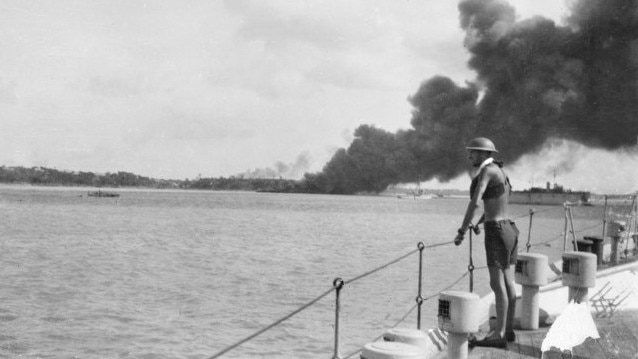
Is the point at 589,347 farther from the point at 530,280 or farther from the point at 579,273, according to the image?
the point at 579,273

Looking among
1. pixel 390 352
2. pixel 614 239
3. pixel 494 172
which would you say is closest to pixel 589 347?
pixel 494 172

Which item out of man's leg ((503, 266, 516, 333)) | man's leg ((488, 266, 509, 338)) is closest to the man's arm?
man's leg ((488, 266, 509, 338))

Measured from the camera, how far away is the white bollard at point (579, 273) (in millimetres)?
6379

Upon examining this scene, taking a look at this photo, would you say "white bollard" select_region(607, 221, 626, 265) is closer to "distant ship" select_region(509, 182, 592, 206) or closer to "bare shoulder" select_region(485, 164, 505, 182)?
"bare shoulder" select_region(485, 164, 505, 182)

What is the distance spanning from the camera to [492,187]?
536 centimetres

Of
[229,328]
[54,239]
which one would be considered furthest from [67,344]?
[54,239]

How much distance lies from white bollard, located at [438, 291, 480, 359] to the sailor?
73cm

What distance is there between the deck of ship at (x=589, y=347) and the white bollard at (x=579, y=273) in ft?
1.25

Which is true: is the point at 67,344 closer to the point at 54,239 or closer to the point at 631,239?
the point at 631,239

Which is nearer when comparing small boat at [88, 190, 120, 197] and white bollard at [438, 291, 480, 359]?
white bollard at [438, 291, 480, 359]

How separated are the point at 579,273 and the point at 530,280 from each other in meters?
0.64

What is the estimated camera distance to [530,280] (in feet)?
20.1

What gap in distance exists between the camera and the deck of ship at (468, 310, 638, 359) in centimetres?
529

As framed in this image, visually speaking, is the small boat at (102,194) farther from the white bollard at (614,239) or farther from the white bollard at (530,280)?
the white bollard at (530,280)
